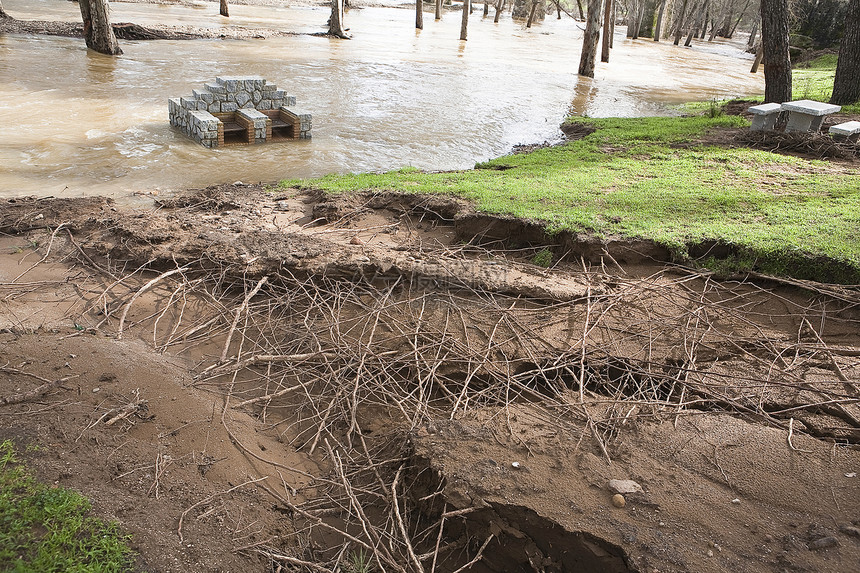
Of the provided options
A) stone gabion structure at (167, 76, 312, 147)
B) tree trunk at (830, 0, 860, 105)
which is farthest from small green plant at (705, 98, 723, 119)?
stone gabion structure at (167, 76, 312, 147)

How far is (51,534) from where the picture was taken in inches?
111

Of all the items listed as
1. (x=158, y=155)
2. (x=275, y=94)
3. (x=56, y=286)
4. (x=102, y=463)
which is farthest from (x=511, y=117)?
(x=102, y=463)

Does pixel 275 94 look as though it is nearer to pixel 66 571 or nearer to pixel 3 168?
pixel 3 168

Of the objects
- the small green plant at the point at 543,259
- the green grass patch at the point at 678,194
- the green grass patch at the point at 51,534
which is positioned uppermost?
the green grass patch at the point at 678,194

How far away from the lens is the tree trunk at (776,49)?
11.3m

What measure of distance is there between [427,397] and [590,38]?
701 inches

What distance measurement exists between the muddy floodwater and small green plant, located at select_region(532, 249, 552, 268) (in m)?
4.79

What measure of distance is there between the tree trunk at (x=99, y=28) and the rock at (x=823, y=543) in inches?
792

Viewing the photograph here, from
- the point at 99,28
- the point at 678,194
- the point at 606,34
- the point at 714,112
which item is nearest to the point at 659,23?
the point at 606,34

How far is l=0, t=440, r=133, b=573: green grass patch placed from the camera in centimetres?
271

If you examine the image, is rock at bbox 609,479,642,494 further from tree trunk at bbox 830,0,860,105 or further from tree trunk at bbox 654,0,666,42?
tree trunk at bbox 654,0,666,42

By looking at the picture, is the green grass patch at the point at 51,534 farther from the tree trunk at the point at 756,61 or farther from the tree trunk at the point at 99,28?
the tree trunk at the point at 756,61

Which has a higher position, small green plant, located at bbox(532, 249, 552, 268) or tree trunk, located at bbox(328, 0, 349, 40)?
tree trunk, located at bbox(328, 0, 349, 40)

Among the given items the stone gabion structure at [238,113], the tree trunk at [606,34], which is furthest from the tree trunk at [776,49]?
the tree trunk at [606,34]
